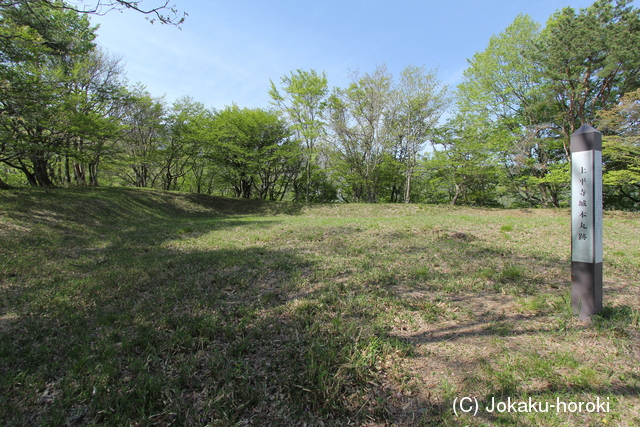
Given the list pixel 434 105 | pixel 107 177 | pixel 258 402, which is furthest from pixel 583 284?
pixel 107 177

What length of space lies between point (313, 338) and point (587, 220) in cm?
331

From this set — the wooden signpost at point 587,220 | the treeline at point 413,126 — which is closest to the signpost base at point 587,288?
the wooden signpost at point 587,220

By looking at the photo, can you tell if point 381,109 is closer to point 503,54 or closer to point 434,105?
point 434,105

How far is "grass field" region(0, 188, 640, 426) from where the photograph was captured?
6.83ft

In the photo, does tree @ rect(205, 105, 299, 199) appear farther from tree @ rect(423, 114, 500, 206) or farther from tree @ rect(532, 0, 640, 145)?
tree @ rect(532, 0, 640, 145)

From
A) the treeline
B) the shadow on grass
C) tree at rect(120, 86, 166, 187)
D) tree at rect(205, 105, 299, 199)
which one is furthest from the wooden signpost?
tree at rect(120, 86, 166, 187)

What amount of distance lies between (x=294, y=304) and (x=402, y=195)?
29943mm

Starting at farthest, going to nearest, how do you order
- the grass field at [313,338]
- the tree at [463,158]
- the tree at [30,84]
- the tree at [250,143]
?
the tree at [250,143] < the tree at [463,158] < the tree at [30,84] < the grass field at [313,338]

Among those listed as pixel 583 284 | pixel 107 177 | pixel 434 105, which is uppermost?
pixel 434 105

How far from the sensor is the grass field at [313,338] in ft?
6.83

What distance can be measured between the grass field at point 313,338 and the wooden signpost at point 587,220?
0.29m

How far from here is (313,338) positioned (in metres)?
2.93

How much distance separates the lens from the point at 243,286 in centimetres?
458

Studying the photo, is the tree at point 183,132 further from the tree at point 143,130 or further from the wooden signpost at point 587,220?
the wooden signpost at point 587,220
